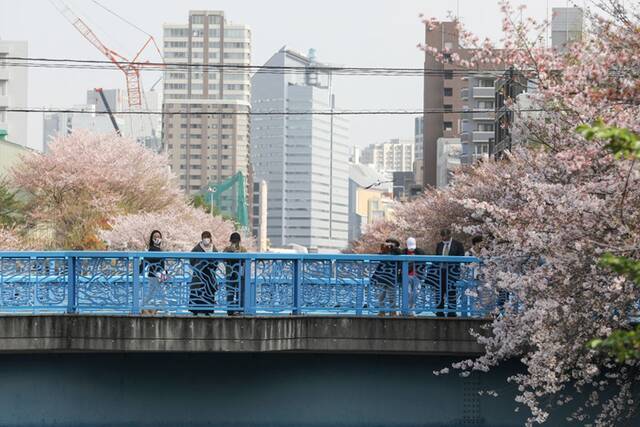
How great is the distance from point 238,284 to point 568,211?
21.7 feet

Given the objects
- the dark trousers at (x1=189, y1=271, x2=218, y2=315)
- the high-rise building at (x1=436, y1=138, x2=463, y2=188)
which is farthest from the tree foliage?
the high-rise building at (x1=436, y1=138, x2=463, y2=188)

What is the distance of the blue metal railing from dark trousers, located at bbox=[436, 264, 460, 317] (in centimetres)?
Result: 1

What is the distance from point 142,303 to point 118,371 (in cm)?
102

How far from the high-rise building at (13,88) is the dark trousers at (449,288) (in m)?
123

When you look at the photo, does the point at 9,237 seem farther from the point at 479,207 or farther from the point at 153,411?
the point at 479,207

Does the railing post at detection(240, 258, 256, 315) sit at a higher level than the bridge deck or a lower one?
higher

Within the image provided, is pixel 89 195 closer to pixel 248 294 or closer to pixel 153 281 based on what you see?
pixel 153 281

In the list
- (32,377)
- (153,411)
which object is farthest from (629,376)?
(32,377)

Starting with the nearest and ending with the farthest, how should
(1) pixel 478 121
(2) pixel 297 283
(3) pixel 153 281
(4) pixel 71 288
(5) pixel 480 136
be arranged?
1. (4) pixel 71 288
2. (3) pixel 153 281
3. (2) pixel 297 283
4. (5) pixel 480 136
5. (1) pixel 478 121

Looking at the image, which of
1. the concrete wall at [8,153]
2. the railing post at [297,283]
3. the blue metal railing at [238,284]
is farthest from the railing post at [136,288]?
the concrete wall at [8,153]

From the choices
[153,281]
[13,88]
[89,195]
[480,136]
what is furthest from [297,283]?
[13,88]

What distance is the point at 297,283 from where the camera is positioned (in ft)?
70.1

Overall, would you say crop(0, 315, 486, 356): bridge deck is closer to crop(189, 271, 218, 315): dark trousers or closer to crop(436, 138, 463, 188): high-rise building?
crop(189, 271, 218, 315): dark trousers

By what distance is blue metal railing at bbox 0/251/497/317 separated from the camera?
20891mm
